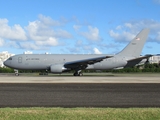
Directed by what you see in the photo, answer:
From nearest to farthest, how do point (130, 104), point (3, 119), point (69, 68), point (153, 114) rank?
point (3, 119) → point (153, 114) → point (130, 104) → point (69, 68)

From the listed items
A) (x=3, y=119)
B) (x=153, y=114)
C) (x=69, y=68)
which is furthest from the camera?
(x=69, y=68)

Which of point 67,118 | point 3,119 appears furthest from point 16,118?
point 67,118

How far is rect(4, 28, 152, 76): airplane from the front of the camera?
43.2 metres

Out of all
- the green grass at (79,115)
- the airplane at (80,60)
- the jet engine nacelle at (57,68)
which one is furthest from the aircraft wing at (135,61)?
the green grass at (79,115)

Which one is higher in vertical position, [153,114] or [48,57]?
[48,57]

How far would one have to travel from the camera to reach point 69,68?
4322 centimetres

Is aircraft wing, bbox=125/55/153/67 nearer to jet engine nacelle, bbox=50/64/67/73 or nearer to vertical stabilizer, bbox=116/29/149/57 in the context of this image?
vertical stabilizer, bbox=116/29/149/57

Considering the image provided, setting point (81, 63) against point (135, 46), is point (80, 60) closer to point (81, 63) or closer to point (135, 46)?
point (81, 63)

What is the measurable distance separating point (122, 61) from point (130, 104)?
3314 centimetres

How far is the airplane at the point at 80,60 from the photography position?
1703 inches

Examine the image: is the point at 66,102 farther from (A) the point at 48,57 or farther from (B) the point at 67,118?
(A) the point at 48,57

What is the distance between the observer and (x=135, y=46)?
45719 millimetres

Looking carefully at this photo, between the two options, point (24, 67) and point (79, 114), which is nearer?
point (79, 114)

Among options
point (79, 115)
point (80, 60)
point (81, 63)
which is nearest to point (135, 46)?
point (80, 60)
